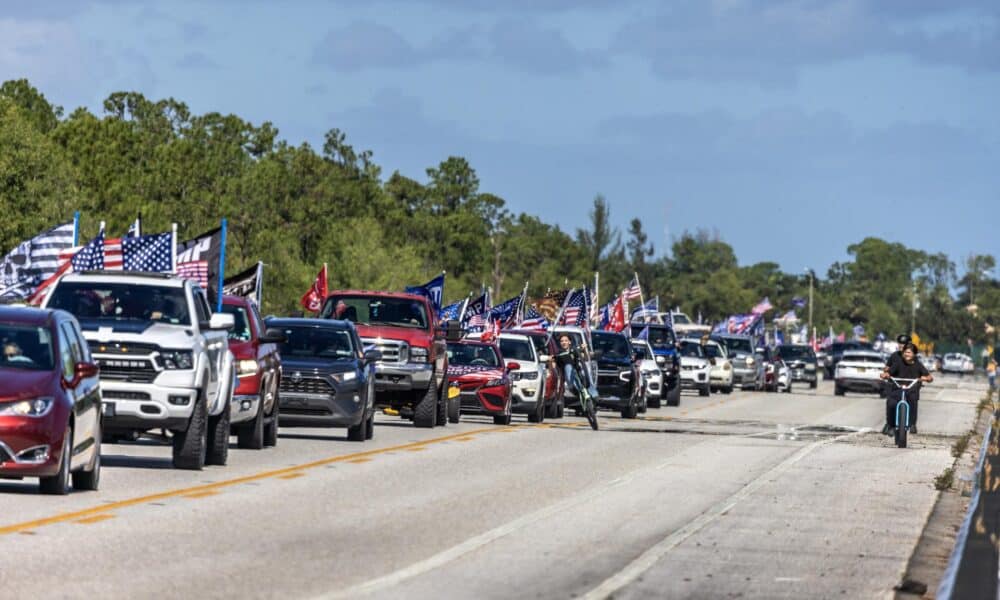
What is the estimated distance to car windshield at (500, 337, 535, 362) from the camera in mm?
38750

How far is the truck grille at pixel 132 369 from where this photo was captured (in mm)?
20875

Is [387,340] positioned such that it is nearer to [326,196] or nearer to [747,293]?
[326,196]

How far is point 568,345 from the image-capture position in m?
36.9

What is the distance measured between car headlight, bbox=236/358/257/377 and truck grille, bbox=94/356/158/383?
3.81 metres

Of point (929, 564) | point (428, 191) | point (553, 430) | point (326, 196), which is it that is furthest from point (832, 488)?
point (428, 191)

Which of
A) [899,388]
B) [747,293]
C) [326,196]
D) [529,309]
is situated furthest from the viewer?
[747,293]

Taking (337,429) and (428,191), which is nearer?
(337,429)

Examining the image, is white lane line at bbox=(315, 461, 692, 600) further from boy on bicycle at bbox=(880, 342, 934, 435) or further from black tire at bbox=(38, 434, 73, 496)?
boy on bicycle at bbox=(880, 342, 934, 435)

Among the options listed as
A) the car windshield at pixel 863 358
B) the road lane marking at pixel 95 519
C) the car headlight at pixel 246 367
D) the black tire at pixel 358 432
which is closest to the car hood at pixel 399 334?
the black tire at pixel 358 432

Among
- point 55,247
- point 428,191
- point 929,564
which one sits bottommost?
point 929,564

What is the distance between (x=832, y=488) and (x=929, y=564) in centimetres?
729

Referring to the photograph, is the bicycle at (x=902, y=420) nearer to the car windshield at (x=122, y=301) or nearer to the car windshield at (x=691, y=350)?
the car windshield at (x=122, y=301)

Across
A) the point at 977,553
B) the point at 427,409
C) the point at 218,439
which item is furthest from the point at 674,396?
the point at 977,553

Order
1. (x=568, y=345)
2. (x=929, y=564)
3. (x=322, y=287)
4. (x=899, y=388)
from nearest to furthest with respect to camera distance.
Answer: (x=929, y=564)
(x=899, y=388)
(x=568, y=345)
(x=322, y=287)
